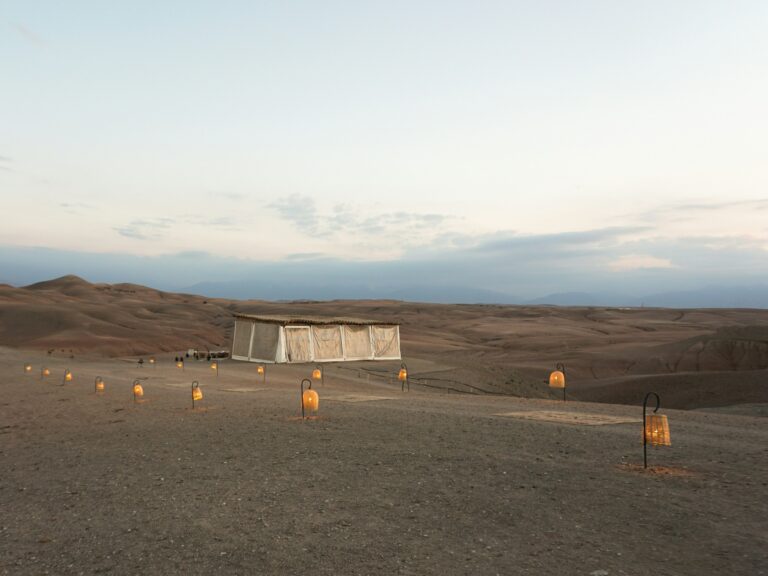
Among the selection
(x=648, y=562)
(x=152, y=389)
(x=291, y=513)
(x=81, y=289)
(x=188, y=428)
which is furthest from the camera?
(x=81, y=289)

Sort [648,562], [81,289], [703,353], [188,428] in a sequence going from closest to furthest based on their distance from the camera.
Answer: [648,562]
[188,428]
[703,353]
[81,289]

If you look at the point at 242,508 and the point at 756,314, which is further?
the point at 756,314

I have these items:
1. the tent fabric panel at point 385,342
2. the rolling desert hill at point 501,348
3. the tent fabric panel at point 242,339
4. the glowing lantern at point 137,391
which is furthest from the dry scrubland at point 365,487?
the tent fabric panel at point 385,342

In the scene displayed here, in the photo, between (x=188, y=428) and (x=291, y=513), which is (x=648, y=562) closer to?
(x=291, y=513)

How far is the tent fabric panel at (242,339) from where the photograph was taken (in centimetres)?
4159

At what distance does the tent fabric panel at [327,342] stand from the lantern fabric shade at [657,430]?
32150mm

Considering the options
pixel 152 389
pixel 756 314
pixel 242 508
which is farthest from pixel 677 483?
pixel 756 314

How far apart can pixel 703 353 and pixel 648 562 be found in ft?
152

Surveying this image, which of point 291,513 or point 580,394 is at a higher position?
point 291,513

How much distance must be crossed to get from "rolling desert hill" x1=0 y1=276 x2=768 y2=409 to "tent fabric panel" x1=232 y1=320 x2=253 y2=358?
31.5ft

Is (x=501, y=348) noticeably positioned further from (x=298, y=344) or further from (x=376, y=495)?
(x=376, y=495)

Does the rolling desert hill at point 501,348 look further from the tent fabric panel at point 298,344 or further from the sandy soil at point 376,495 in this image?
the sandy soil at point 376,495

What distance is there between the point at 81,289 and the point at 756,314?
139891 mm

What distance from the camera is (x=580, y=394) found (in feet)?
119
